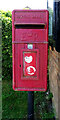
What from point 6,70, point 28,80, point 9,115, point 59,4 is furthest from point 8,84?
point 59,4

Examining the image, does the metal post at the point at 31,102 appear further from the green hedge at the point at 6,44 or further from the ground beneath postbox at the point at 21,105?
the green hedge at the point at 6,44

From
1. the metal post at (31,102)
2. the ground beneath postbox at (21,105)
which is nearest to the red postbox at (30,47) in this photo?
the metal post at (31,102)

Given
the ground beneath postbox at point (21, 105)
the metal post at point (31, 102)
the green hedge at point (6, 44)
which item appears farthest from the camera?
the green hedge at point (6, 44)

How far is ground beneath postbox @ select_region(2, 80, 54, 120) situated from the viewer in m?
2.96

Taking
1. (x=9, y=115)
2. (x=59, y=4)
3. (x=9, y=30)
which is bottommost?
→ (x=9, y=115)

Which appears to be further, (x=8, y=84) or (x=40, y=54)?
(x=8, y=84)

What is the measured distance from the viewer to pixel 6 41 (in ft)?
14.5

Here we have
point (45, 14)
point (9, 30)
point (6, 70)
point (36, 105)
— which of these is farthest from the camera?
point (6, 70)

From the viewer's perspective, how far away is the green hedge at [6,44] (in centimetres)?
420

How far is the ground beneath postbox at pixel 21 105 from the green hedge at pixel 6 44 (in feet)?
2.26

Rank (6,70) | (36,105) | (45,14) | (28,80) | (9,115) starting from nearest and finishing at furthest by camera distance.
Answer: (45,14)
(28,80)
(9,115)
(36,105)
(6,70)

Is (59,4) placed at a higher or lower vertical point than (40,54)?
higher

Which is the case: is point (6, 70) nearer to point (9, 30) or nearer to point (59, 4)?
point (9, 30)

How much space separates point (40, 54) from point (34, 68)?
0.23m
